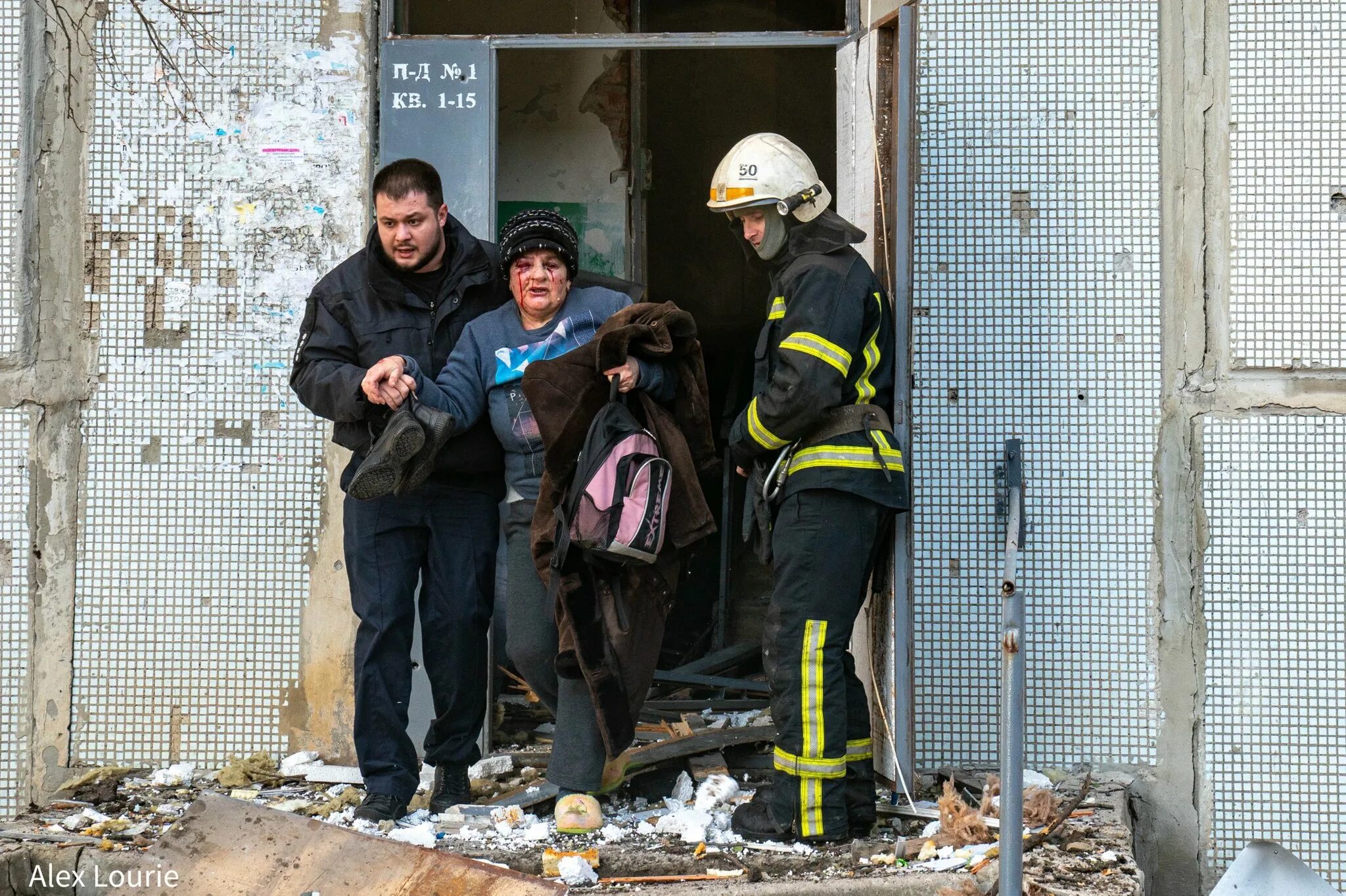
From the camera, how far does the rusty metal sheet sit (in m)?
3.33

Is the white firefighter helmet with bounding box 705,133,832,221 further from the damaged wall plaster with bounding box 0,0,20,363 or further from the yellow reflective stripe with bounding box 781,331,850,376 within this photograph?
the damaged wall plaster with bounding box 0,0,20,363

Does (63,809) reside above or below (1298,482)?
below

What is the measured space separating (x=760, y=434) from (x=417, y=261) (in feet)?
3.92

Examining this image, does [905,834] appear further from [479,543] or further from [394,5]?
[394,5]

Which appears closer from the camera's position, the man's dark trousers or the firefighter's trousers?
the firefighter's trousers

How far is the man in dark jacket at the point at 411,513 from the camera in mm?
4047

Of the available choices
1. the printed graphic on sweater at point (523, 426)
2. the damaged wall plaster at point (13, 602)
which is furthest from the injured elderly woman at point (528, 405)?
the damaged wall plaster at point (13, 602)

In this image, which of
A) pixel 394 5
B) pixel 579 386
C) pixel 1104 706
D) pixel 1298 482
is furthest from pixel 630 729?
pixel 394 5

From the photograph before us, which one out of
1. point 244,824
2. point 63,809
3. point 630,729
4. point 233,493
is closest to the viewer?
point 244,824

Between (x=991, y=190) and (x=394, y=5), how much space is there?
7.20 ft

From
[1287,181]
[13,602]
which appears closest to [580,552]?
[13,602]

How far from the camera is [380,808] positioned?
3988 millimetres

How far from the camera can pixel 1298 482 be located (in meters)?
4.37

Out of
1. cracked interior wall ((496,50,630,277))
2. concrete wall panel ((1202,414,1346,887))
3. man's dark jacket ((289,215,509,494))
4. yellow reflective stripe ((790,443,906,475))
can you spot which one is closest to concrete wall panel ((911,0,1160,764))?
concrete wall panel ((1202,414,1346,887))
